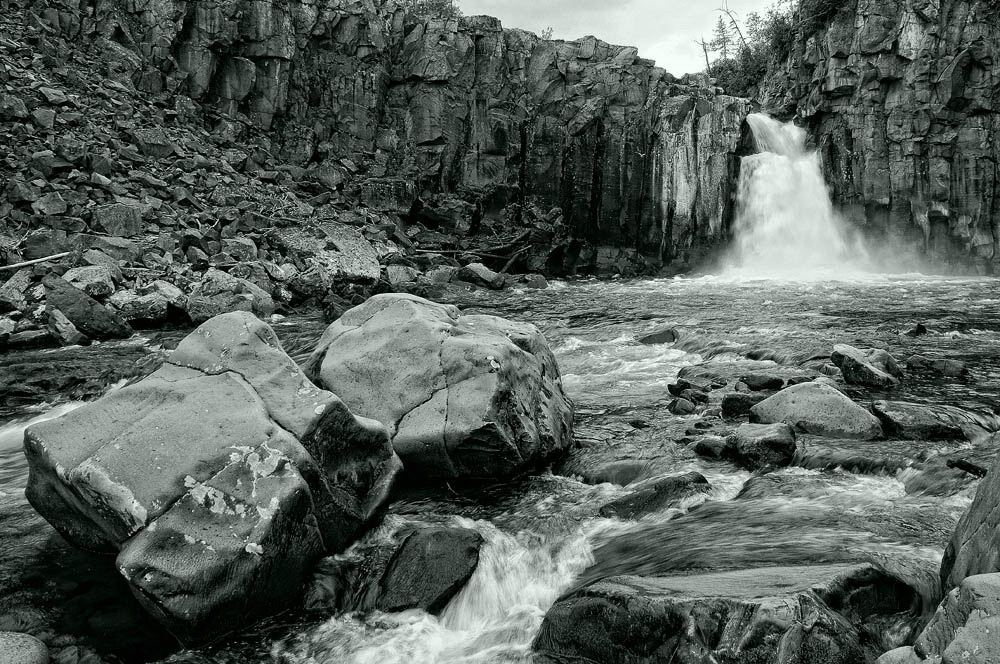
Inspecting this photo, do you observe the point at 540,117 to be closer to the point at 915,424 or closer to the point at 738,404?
the point at 738,404

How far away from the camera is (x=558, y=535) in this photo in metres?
5.53

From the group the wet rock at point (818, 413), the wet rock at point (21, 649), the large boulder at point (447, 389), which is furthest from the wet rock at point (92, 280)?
the wet rock at point (818, 413)

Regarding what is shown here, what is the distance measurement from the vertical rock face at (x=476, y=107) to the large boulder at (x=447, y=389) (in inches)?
965

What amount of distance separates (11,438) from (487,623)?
23.6ft

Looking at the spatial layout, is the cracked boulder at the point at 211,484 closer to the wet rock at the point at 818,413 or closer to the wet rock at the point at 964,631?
the wet rock at the point at 964,631

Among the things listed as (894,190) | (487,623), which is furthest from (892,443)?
(894,190)


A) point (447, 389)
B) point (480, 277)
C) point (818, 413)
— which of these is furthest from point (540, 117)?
point (447, 389)

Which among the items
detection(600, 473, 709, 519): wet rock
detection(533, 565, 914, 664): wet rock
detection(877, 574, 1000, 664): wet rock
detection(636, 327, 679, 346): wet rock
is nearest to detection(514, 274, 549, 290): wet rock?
detection(636, 327, 679, 346): wet rock

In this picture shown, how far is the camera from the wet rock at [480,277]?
24.2 meters

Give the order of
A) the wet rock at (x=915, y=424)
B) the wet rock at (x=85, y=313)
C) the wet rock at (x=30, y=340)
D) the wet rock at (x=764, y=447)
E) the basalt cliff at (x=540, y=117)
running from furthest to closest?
the basalt cliff at (x=540, y=117) < the wet rock at (x=85, y=313) < the wet rock at (x=30, y=340) < the wet rock at (x=915, y=424) < the wet rock at (x=764, y=447)

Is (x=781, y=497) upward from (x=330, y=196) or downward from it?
downward

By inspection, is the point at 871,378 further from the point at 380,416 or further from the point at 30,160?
the point at 30,160

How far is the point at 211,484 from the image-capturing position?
4.45m

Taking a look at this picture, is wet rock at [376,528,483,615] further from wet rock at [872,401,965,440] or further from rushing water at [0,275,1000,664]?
wet rock at [872,401,965,440]
